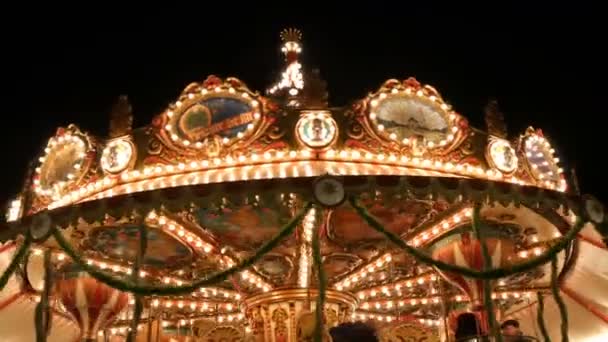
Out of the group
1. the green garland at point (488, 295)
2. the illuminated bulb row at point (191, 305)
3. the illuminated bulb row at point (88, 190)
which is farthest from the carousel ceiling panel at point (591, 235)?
the illuminated bulb row at point (88, 190)

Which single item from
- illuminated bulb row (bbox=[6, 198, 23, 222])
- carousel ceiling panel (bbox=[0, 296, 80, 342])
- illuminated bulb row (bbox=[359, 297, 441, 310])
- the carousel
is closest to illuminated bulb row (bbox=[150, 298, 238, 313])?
the carousel

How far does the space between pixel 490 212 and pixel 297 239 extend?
7.98 feet

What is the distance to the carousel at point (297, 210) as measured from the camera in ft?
22.3

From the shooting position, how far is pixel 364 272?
10.4 metres

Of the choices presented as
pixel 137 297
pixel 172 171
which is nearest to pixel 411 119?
pixel 172 171

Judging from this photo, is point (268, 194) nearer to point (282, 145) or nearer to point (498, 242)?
point (282, 145)

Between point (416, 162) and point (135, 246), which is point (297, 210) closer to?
point (416, 162)

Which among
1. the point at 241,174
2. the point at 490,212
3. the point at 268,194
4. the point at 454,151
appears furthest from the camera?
the point at 490,212

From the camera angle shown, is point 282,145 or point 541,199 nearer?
point 541,199

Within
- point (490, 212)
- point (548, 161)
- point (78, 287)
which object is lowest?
point (78, 287)

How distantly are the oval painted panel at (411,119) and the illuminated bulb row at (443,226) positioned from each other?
3.67 feet

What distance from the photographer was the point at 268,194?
6.70m

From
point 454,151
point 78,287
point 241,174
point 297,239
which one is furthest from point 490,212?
point 78,287

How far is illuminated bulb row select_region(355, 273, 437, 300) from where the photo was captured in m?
10.8
